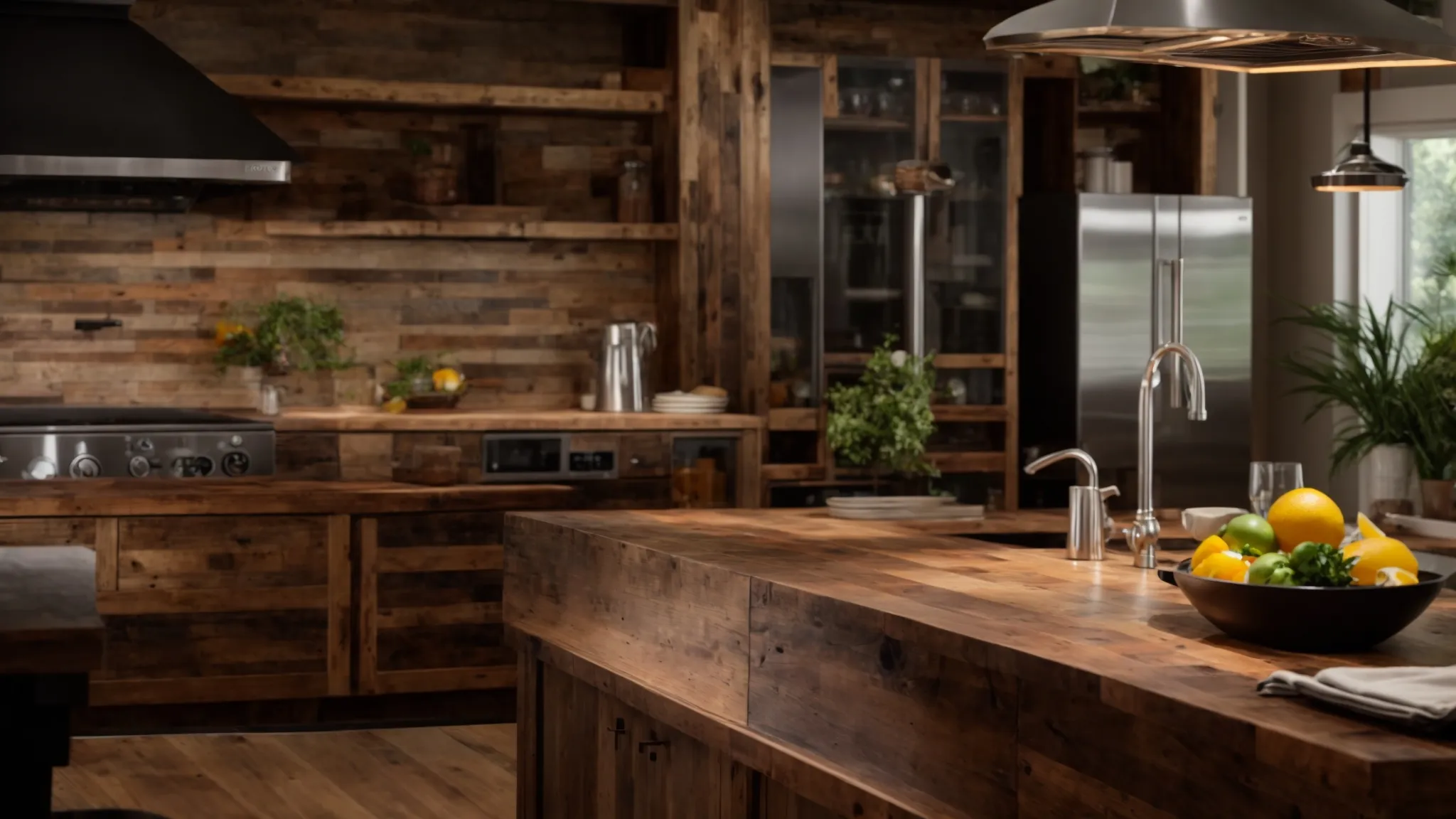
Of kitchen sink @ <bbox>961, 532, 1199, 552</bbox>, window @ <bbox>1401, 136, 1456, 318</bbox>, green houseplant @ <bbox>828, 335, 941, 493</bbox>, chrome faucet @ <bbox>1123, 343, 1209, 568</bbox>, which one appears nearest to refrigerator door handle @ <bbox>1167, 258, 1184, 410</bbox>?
chrome faucet @ <bbox>1123, 343, 1209, 568</bbox>

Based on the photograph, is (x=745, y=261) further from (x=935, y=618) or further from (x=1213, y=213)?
(x=935, y=618)

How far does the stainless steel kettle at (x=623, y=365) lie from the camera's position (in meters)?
6.84

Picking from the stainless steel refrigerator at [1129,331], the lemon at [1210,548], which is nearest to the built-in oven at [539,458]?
the stainless steel refrigerator at [1129,331]

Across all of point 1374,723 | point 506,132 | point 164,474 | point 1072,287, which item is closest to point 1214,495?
point 1072,287

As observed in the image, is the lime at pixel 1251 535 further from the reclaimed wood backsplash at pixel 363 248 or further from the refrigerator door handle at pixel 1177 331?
the reclaimed wood backsplash at pixel 363 248

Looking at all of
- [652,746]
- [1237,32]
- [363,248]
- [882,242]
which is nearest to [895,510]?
[652,746]

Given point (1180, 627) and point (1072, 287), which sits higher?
point (1072, 287)

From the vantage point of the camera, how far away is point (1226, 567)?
240 cm

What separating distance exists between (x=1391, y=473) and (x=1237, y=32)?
2.97 meters

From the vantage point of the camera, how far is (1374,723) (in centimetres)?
181

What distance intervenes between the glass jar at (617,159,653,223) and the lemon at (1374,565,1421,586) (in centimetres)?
510

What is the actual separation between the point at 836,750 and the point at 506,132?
197 inches

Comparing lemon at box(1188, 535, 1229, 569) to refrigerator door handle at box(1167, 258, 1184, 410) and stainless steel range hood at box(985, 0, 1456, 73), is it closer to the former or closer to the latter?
refrigerator door handle at box(1167, 258, 1184, 410)

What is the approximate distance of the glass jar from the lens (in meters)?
7.10
